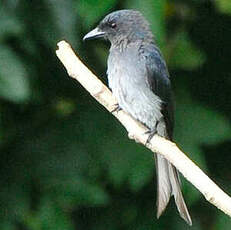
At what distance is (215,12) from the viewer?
7.18 metres

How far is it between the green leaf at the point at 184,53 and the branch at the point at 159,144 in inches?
41.6

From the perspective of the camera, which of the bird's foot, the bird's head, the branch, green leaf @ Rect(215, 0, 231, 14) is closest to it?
the branch

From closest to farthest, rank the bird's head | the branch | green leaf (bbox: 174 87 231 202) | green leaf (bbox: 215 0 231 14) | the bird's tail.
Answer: the branch < the bird's tail < the bird's head < green leaf (bbox: 215 0 231 14) < green leaf (bbox: 174 87 231 202)

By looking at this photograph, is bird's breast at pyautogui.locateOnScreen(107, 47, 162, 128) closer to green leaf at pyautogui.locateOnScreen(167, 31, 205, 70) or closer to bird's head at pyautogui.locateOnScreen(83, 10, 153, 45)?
bird's head at pyautogui.locateOnScreen(83, 10, 153, 45)

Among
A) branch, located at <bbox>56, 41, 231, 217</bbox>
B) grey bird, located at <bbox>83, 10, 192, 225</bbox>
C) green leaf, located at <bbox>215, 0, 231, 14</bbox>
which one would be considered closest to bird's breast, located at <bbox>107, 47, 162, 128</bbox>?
grey bird, located at <bbox>83, 10, 192, 225</bbox>

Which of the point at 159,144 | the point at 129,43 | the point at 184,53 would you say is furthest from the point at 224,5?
the point at 159,144

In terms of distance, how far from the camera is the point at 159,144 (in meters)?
5.34

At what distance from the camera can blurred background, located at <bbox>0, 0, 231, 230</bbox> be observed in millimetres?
7000

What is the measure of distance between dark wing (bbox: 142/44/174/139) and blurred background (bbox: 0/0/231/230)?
386mm

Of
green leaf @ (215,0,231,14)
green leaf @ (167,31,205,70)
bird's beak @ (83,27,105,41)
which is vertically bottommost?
green leaf @ (167,31,205,70)

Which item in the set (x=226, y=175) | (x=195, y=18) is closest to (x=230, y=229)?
(x=226, y=175)

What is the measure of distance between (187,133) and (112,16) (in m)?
0.78

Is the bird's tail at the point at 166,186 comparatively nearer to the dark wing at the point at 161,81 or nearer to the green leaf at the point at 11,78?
the dark wing at the point at 161,81

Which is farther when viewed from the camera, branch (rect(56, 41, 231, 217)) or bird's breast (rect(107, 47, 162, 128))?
bird's breast (rect(107, 47, 162, 128))
